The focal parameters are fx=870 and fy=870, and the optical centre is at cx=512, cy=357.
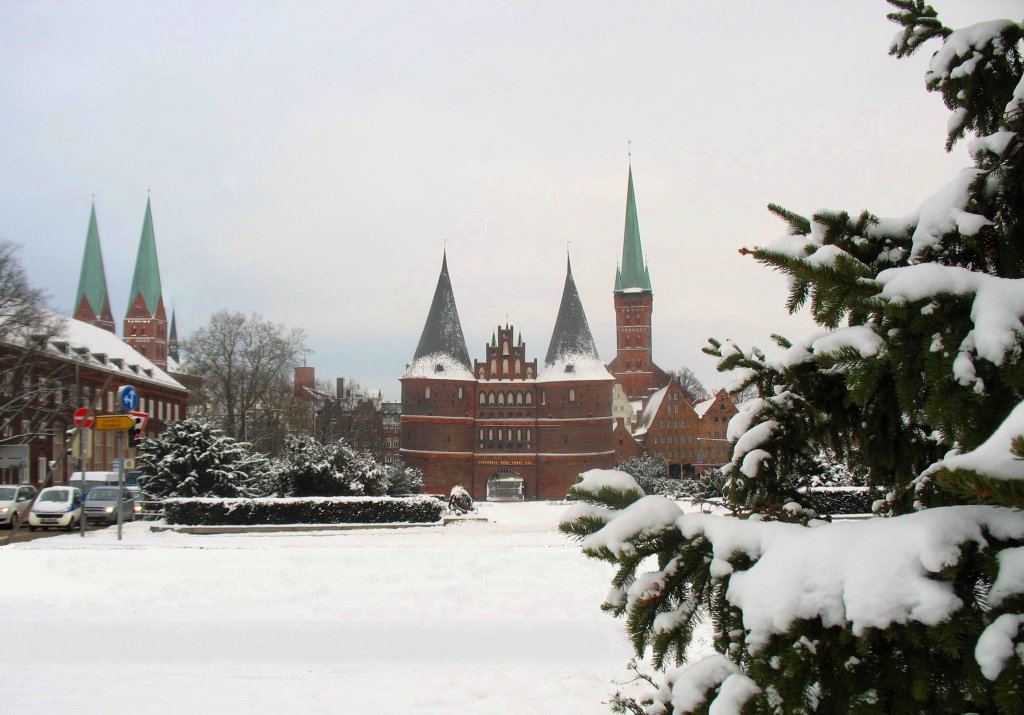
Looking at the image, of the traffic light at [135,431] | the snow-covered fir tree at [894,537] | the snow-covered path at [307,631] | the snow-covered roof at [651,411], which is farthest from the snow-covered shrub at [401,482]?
the snow-covered roof at [651,411]

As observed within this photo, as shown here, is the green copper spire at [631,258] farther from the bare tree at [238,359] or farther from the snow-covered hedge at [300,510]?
the snow-covered hedge at [300,510]

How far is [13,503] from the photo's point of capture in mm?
26422

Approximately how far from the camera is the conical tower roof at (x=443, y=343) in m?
60.0

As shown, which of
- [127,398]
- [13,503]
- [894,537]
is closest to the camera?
[894,537]

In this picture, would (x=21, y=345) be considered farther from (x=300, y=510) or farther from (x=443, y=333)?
(x=443, y=333)

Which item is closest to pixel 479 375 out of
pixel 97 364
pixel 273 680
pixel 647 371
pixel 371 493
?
pixel 97 364

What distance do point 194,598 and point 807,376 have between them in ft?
43.0

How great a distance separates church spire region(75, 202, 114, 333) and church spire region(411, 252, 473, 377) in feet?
151

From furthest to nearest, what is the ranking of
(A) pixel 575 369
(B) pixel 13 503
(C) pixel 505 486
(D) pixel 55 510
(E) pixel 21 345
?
1. (C) pixel 505 486
2. (A) pixel 575 369
3. (E) pixel 21 345
4. (B) pixel 13 503
5. (D) pixel 55 510

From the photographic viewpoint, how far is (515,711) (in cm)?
795

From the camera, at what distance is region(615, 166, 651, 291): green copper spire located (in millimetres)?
93625

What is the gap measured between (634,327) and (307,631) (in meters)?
94.2

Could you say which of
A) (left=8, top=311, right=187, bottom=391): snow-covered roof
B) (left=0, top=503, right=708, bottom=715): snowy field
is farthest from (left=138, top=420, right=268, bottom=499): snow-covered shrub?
(left=8, top=311, right=187, bottom=391): snow-covered roof

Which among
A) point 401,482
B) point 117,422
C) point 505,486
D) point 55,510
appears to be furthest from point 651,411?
point 117,422
